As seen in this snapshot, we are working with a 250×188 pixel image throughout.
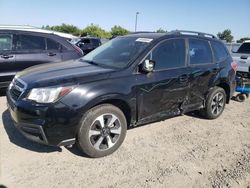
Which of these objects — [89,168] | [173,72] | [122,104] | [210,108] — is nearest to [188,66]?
[173,72]

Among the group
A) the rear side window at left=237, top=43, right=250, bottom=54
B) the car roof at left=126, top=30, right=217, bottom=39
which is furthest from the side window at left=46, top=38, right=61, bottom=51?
the rear side window at left=237, top=43, right=250, bottom=54

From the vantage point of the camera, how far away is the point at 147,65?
165 inches

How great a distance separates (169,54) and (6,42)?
13.3ft

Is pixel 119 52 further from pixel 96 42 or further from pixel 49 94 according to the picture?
pixel 96 42

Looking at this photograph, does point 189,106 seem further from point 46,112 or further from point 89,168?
point 46,112

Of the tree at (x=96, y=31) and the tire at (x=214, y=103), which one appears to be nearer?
the tire at (x=214, y=103)

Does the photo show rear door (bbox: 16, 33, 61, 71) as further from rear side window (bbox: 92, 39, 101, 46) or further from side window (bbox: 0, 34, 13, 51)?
rear side window (bbox: 92, 39, 101, 46)

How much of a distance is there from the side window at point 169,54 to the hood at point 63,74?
0.92 metres

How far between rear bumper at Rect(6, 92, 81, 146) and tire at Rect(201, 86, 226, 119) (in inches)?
119

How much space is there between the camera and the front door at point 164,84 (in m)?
4.32

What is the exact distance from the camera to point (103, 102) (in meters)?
3.91

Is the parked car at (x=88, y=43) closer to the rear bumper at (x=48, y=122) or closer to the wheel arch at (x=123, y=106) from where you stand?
the wheel arch at (x=123, y=106)

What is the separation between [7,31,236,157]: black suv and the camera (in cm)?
356

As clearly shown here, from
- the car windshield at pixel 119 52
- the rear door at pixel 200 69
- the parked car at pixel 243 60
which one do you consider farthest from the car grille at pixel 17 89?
the parked car at pixel 243 60
